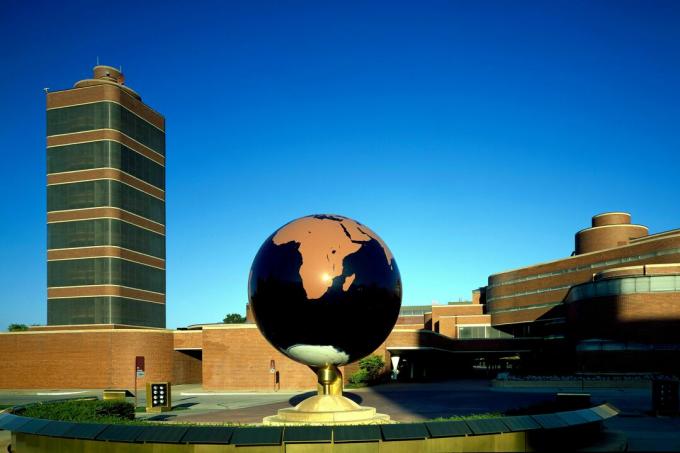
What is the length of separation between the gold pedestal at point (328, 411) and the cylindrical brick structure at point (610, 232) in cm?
7749

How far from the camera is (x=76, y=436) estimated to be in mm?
12656

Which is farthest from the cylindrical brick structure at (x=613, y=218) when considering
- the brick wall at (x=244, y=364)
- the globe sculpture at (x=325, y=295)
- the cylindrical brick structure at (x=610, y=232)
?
the globe sculpture at (x=325, y=295)

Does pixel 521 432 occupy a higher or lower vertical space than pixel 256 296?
lower

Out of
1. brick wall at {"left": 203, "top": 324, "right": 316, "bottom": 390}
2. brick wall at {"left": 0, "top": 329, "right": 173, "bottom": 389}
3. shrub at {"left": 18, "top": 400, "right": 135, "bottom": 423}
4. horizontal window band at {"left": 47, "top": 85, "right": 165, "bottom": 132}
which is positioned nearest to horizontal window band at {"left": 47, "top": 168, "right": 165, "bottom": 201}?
horizontal window band at {"left": 47, "top": 85, "right": 165, "bottom": 132}

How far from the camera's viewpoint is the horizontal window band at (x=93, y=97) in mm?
67500

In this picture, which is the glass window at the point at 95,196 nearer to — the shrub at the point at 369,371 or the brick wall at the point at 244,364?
the brick wall at the point at 244,364

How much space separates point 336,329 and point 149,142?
207ft

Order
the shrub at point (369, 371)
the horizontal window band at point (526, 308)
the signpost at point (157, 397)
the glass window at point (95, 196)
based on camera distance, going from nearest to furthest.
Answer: the signpost at point (157, 397) < the shrub at point (369, 371) < the glass window at point (95, 196) < the horizontal window band at point (526, 308)

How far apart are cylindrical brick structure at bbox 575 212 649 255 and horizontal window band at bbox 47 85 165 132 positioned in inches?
2329

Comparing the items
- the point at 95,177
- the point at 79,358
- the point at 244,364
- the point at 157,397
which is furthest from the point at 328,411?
the point at 95,177

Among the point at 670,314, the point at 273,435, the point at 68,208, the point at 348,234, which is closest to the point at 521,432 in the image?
the point at 273,435

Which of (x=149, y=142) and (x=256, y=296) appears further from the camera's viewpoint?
(x=149, y=142)

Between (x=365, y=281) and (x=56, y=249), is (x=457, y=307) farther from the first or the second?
(x=365, y=281)

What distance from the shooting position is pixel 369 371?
157 feet
